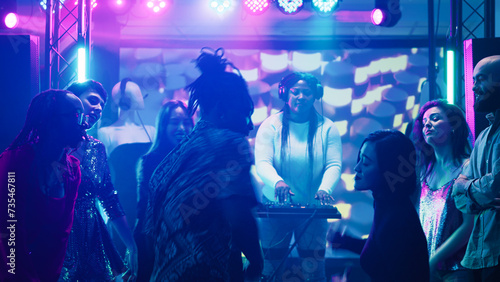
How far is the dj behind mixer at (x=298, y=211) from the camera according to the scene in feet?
11.5

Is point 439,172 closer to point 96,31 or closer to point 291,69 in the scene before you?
point 96,31

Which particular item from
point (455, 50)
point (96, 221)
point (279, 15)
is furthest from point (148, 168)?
point (279, 15)

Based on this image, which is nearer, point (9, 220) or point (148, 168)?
point (9, 220)

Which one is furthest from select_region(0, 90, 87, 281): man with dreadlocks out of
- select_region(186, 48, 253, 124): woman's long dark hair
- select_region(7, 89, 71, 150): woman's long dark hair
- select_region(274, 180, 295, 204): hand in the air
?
select_region(274, 180, 295, 204): hand in the air

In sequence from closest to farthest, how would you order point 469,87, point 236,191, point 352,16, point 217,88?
1. point 236,191
2. point 217,88
3. point 469,87
4. point 352,16

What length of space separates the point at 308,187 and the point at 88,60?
2.38 metres

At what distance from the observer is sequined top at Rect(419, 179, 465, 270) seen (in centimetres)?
293

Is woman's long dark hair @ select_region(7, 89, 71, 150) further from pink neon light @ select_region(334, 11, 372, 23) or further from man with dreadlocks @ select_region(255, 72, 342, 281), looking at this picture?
pink neon light @ select_region(334, 11, 372, 23)

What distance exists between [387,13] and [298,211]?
10.5ft

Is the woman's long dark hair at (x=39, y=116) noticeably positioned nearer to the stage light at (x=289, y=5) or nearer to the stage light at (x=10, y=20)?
the stage light at (x=289, y=5)

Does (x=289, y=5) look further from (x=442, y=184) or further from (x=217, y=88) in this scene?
(x=217, y=88)

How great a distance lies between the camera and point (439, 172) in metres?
3.31

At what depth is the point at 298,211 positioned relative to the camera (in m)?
3.57

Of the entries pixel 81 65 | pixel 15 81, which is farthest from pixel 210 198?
pixel 81 65
